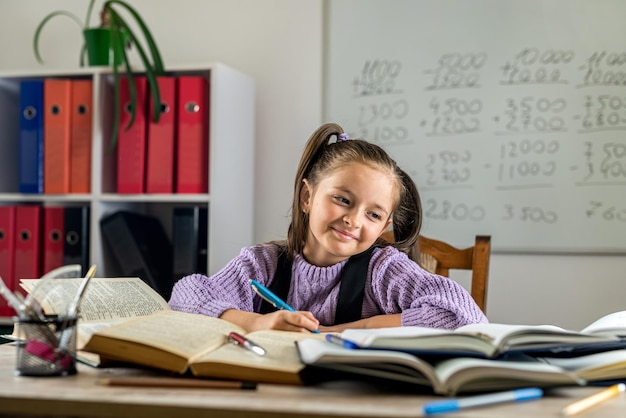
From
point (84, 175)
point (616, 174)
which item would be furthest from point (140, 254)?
point (616, 174)

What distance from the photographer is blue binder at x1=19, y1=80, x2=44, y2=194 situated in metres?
2.95

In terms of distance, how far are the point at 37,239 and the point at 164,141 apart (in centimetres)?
59

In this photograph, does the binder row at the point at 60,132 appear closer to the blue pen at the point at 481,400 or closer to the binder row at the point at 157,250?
the binder row at the point at 157,250

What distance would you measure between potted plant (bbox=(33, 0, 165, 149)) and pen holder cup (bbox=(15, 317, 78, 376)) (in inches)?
79.2

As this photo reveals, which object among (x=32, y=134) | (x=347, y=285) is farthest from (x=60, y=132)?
(x=347, y=285)

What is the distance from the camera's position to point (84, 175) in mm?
2938

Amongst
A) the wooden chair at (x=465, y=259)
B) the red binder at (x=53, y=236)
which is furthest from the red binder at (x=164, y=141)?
the wooden chair at (x=465, y=259)

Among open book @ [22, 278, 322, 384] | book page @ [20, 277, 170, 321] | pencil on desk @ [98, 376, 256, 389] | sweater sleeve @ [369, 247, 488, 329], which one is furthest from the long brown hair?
pencil on desk @ [98, 376, 256, 389]

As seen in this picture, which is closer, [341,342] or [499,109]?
[341,342]

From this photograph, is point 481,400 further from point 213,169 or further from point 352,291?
point 213,169

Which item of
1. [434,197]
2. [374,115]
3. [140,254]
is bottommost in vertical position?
[140,254]

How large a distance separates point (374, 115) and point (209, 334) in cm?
208

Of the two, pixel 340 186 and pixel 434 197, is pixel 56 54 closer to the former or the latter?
pixel 434 197

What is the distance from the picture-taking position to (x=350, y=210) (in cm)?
158
